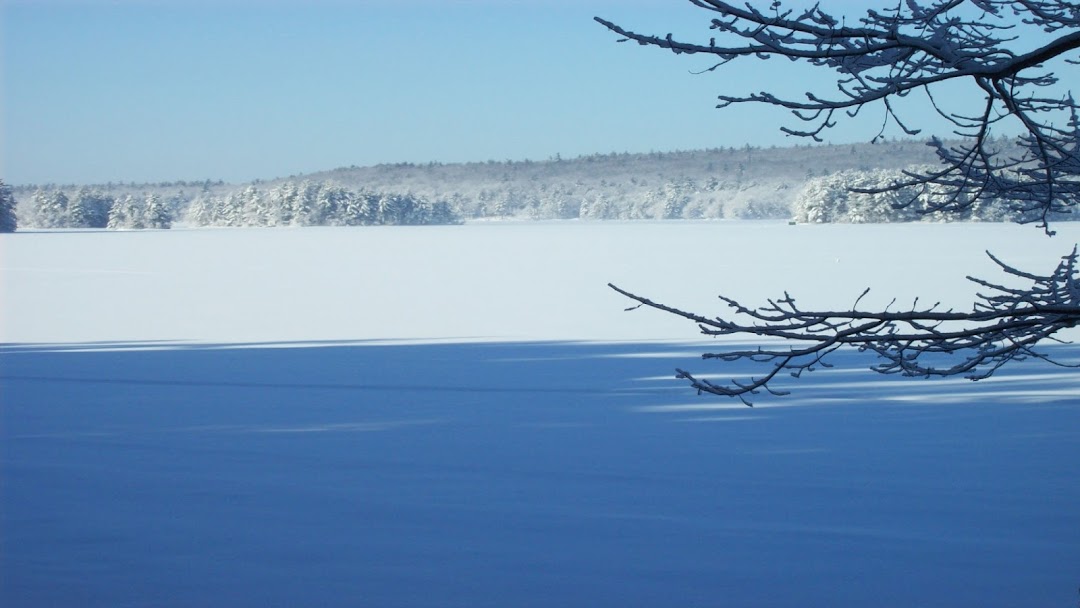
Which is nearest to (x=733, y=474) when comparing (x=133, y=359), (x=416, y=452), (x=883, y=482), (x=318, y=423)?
(x=883, y=482)

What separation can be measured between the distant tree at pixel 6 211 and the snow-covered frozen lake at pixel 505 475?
42.2m

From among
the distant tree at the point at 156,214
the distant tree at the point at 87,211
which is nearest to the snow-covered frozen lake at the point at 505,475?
the distant tree at the point at 156,214

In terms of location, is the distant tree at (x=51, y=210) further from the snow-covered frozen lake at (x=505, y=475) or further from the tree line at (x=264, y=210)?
the snow-covered frozen lake at (x=505, y=475)

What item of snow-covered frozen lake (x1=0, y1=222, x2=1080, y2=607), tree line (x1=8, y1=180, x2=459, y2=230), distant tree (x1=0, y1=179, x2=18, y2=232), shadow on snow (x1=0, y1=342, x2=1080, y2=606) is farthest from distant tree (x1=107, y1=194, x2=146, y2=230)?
shadow on snow (x1=0, y1=342, x2=1080, y2=606)

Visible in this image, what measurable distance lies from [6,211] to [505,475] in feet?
165

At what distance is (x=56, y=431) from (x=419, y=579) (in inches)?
125

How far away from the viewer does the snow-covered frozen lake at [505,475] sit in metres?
4.00

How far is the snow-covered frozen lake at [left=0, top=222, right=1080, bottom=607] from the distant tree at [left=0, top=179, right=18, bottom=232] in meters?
42.2

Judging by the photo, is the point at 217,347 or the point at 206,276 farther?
the point at 206,276

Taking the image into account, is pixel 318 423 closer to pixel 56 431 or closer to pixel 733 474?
pixel 56 431

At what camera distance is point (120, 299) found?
15.2m

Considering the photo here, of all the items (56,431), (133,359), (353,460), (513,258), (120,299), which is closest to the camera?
(353,460)

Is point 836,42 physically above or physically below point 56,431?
above

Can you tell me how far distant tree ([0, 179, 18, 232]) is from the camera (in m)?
50.4
